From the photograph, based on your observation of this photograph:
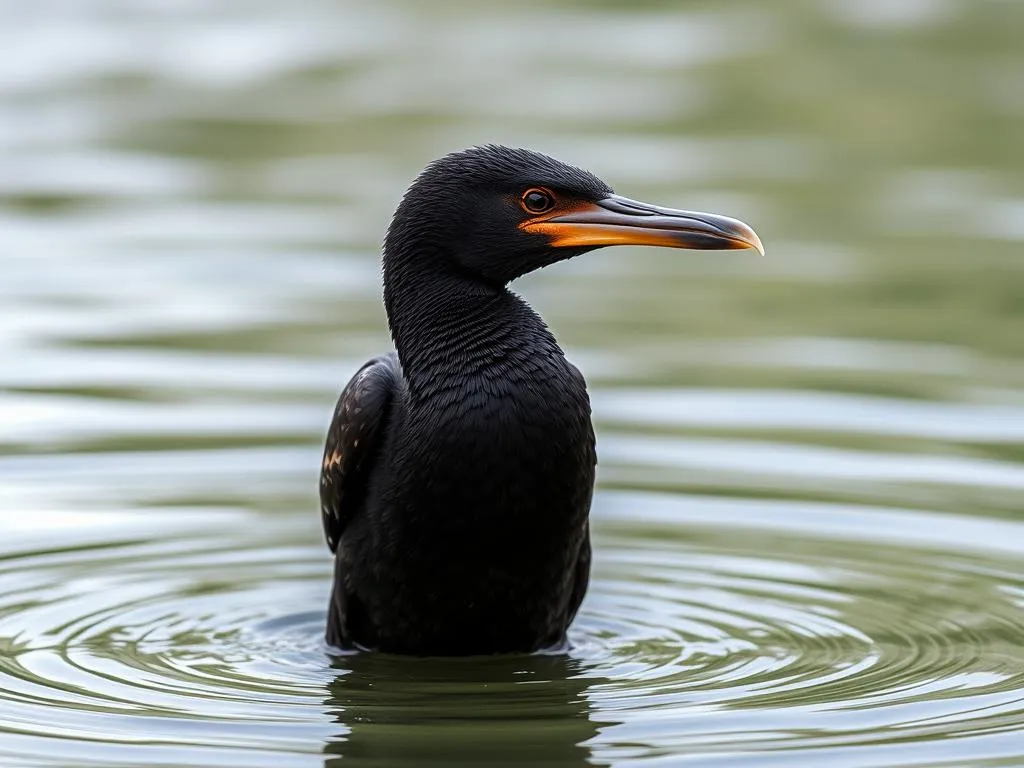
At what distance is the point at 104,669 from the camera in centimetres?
774

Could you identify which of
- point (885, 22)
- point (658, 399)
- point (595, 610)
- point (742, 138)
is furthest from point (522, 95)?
point (595, 610)

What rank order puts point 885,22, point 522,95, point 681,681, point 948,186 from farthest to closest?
point 885,22 → point 522,95 → point 948,186 → point 681,681

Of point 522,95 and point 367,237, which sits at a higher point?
point 522,95

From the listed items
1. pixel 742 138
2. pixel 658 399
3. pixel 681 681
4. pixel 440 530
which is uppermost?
pixel 742 138

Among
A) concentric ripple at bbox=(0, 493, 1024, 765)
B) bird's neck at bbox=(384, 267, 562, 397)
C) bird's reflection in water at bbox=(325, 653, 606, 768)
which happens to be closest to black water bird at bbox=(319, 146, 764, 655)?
bird's neck at bbox=(384, 267, 562, 397)

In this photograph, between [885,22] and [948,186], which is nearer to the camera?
[948,186]

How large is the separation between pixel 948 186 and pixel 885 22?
22.4 ft

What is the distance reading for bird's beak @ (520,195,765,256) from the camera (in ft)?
25.3

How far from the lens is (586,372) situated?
1216cm

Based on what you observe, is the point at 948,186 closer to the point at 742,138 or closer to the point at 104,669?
the point at 742,138

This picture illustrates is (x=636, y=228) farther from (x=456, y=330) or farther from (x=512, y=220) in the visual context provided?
(x=456, y=330)

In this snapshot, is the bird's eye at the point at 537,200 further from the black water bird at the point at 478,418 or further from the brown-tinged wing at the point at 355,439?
the brown-tinged wing at the point at 355,439

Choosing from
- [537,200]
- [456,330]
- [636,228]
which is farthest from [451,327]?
[636,228]

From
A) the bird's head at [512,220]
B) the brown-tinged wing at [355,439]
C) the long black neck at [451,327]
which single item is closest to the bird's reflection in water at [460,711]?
the brown-tinged wing at [355,439]
